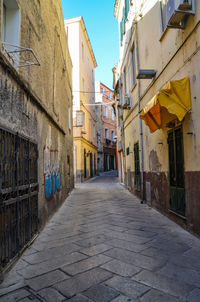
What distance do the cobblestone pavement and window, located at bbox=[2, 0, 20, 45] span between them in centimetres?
335

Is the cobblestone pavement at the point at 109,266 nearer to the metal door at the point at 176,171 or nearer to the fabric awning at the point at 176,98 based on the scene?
the metal door at the point at 176,171

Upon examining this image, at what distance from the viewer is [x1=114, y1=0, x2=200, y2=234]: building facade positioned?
4.07 meters

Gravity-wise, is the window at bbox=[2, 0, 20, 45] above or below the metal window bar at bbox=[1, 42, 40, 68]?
above

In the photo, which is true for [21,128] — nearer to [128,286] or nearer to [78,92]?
[128,286]

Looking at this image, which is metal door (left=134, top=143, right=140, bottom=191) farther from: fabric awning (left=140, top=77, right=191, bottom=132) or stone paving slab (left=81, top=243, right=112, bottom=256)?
stone paving slab (left=81, top=243, right=112, bottom=256)

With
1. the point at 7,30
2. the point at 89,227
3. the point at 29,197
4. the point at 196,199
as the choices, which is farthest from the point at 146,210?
the point at 7,30

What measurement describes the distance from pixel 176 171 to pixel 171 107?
1552mm

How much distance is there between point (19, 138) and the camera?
138 inches

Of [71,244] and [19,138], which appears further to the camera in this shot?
[71,244]

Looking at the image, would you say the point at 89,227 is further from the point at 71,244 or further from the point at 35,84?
the point at 35,84

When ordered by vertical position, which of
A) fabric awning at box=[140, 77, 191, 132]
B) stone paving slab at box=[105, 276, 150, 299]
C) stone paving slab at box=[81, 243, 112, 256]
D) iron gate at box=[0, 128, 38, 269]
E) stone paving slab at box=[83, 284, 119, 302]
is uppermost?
fabric awning at box=[140, 77, 191, 132]

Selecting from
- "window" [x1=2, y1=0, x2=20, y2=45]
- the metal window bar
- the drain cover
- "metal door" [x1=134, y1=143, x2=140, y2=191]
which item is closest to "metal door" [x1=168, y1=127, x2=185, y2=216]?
the metal window bar

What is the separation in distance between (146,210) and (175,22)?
15.3 ft

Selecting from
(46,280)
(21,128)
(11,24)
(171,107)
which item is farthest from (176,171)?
(11,24)
